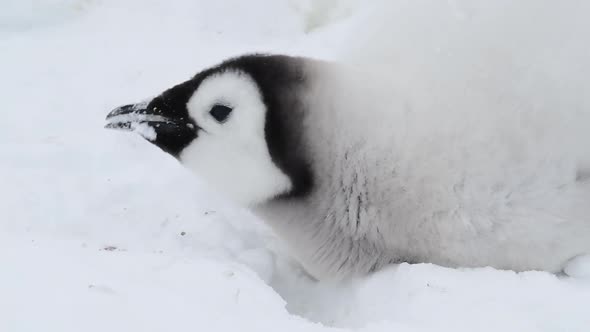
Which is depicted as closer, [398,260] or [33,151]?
[398,260]

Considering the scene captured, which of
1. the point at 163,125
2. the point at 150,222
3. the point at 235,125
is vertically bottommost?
the point at 150,222

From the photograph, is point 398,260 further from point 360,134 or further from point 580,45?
A: point 580,45

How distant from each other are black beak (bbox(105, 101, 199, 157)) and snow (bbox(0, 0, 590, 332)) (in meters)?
0.40

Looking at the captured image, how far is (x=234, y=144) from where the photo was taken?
2246 mm

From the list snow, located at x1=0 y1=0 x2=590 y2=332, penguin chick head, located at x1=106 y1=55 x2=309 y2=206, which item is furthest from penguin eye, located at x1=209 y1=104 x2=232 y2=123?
snow, located at x1=0 y1=0 x2=590 y2=332

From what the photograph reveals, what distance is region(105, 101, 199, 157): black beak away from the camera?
2.27 metres

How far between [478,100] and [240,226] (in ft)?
3.79

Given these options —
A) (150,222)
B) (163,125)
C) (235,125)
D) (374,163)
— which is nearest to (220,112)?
(235,125)

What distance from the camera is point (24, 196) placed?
2.86m

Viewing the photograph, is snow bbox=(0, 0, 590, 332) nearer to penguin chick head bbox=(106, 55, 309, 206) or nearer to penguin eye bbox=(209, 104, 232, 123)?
penguin chick head bbox=(106, 55, 309, 206)

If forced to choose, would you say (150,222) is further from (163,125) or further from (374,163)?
(374,163)

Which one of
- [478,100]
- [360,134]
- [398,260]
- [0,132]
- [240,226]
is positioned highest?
[478,100]

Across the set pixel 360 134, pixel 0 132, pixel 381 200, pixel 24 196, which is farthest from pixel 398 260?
pixel 0 132

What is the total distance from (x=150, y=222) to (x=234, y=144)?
760mm
